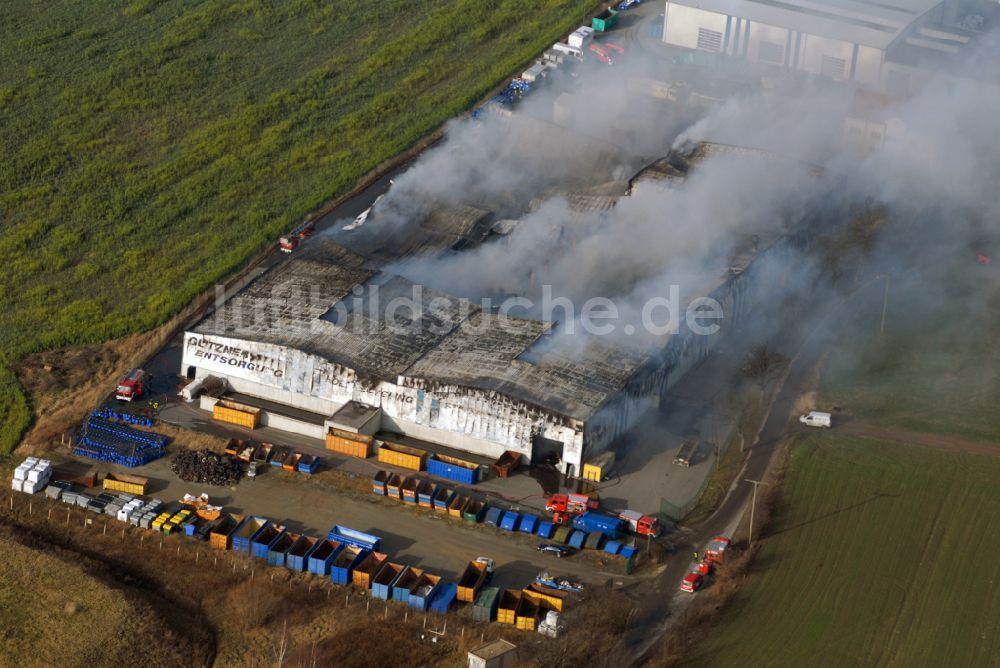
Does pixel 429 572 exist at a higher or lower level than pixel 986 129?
lower

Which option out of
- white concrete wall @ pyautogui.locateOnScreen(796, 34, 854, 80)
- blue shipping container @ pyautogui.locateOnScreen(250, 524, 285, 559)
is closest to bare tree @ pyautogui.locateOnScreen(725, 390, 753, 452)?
blue shipping container @ pyautogui.locateOnScreen(250, 524, 285, 559)

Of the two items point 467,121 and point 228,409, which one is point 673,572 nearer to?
point 228,409

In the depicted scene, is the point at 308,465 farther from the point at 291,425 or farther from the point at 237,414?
the point at 237,414

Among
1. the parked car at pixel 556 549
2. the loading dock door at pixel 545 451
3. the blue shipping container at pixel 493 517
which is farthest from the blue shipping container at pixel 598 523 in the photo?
the loading dock door at pixel 545 451

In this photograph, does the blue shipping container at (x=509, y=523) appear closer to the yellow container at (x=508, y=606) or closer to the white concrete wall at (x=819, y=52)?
the yellow container at (x=508, y=606)

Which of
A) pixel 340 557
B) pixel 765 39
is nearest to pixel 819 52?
pixel 765 39

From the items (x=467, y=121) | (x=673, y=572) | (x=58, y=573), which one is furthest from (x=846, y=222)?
(x=58, y=573)
